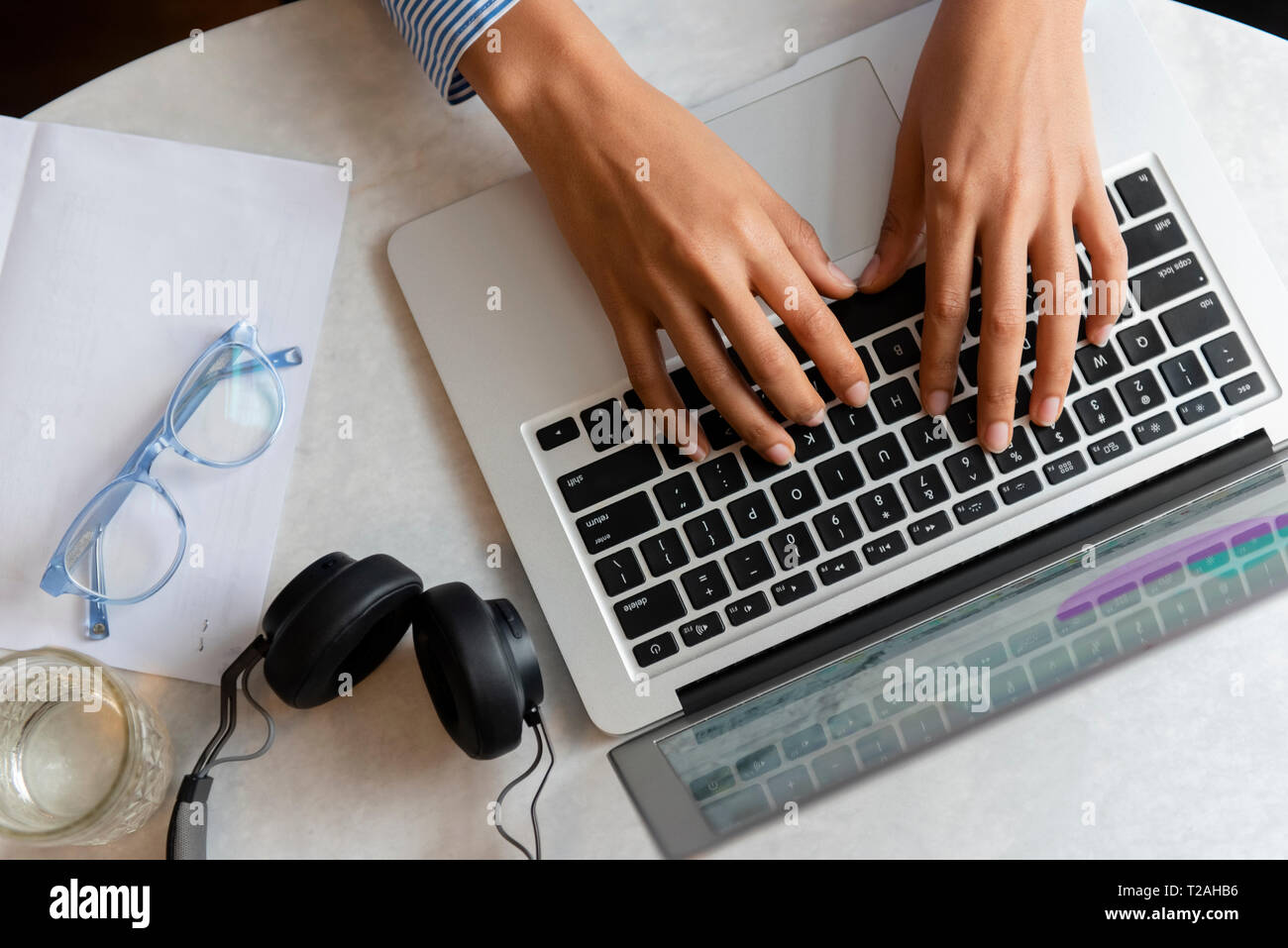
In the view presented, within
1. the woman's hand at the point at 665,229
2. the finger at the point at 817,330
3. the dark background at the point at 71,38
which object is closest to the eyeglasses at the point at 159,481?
the woman's hand at the point at 665,229

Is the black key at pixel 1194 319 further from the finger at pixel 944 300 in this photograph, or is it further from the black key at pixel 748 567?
the black key at pixel 748 567

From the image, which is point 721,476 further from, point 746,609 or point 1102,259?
point 1102,259

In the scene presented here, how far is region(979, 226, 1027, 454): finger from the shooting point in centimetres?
64

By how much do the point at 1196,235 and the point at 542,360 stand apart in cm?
42

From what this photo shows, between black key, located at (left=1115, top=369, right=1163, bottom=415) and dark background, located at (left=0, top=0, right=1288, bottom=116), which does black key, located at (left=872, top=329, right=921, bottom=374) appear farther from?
dark background, located at (left=0, top=0, right=1288, bottom=116)

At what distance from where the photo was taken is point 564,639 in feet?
2.12

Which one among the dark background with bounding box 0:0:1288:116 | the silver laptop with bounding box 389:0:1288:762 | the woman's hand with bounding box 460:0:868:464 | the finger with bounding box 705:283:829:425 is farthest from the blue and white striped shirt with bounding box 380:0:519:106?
the dark background with bounding box 0:0:1288:116

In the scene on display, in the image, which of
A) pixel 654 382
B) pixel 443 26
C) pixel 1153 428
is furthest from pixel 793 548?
pixel 443 26

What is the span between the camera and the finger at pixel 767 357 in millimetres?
636

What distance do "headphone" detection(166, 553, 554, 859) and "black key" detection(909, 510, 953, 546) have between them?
0.79 feet

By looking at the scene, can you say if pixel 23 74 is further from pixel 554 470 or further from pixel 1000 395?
pixel 1000 395
